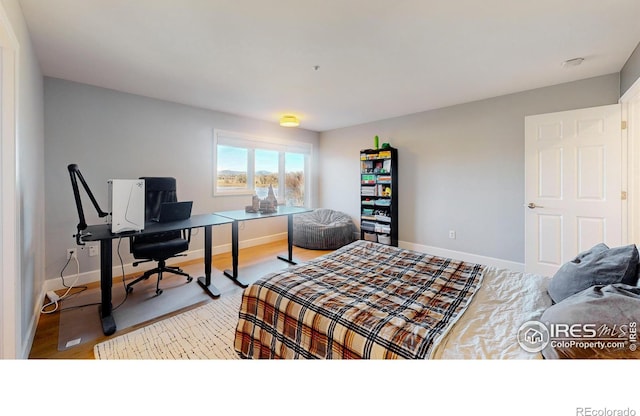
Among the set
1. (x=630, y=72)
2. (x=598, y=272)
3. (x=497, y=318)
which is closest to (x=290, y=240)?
(x=497, y=318)

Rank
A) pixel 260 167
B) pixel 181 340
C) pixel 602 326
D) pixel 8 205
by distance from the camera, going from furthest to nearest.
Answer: pixel 260 167, pixel 181 340, pixel 8 205, pixel 602 326

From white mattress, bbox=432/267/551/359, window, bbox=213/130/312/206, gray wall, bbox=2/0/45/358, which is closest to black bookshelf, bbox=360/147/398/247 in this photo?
window, bbox=213/130/312/206

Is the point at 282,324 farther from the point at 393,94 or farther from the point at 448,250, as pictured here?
the point at 448,250

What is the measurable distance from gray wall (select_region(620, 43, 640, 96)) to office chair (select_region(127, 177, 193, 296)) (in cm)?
448

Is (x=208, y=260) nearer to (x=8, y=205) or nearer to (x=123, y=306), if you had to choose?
(x=123, y=306)

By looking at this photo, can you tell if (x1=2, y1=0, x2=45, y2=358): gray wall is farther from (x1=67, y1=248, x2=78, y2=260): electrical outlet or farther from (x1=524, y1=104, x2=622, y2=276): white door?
(x1=524, y1=104, x2=622, y2=276): white door

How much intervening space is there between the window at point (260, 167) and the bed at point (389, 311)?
281 cm

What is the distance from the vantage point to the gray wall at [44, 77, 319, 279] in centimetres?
263

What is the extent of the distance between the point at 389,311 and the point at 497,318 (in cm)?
50

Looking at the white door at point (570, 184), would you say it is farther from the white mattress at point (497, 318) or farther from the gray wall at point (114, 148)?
the gray wall at point (114, 148)

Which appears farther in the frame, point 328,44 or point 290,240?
point 290,240

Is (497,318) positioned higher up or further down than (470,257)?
higher up

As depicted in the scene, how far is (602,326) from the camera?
837 mm
